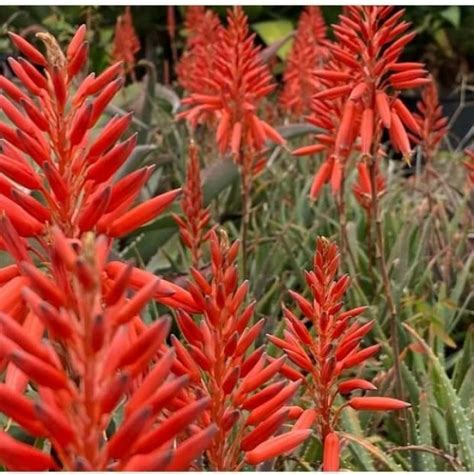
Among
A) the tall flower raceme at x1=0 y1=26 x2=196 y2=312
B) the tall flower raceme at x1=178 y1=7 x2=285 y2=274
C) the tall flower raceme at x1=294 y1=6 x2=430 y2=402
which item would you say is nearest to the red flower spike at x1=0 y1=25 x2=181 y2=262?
the tall flower raceme at x1=0 y1=26 x2=196 y2=312

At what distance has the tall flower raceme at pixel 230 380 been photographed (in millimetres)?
751

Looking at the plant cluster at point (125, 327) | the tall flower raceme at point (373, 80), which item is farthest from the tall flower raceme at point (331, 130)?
the plant cluster at point (125, 327)

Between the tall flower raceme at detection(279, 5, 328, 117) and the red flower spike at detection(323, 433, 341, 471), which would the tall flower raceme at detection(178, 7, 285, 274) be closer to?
the red flower spike at detection(323, 433, 341, 471)

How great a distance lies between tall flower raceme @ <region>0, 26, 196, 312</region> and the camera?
0.69 metres

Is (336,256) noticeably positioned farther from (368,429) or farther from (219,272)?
(368,429)

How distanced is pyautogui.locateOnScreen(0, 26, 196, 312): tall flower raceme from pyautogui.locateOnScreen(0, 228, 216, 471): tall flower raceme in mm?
116

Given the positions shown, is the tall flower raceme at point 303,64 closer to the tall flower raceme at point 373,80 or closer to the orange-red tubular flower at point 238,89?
the orange-red tubular flower at point 238,89

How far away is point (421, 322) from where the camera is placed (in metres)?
2.56

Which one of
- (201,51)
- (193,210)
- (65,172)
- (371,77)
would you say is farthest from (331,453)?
(201,51)

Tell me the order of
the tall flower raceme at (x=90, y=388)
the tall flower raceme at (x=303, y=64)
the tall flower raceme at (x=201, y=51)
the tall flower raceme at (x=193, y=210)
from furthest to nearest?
the tall flower raceme at (x=303, y=64)
the tall flower raceme at (x=201, y=51)
the tall flower raceme at (x=193, y=210)
the tall flower raceme at (x=90, y=388)

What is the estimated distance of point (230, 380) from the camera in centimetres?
75

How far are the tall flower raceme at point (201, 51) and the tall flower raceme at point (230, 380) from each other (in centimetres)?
169

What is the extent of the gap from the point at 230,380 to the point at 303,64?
302cm

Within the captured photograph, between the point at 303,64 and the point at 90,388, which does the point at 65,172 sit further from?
the point at 303,64
